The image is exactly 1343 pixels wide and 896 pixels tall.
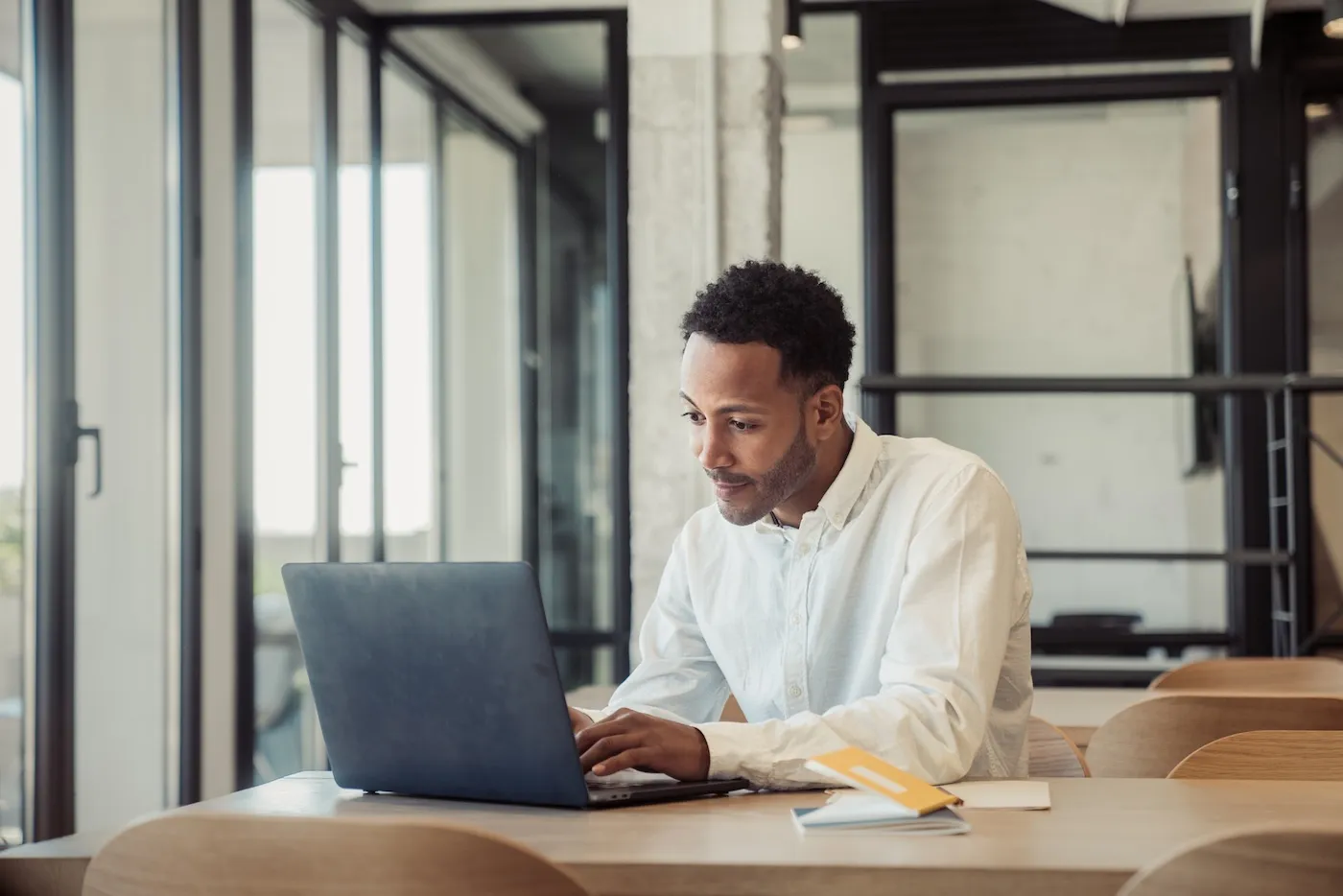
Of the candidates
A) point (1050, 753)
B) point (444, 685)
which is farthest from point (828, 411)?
point (444, 685)

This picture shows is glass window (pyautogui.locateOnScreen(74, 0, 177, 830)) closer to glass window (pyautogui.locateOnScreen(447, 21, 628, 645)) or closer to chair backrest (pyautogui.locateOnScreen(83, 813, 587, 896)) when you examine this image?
glass window (pyautogui.locateOnScreen(447, 21, 628, 645))

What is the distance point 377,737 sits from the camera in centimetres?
156

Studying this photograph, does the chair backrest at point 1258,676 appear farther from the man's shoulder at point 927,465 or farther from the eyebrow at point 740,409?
the eyebrow at point 740,409

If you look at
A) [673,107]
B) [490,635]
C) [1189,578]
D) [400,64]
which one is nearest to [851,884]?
[490,635]

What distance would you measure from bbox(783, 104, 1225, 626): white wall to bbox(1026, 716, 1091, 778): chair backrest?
347 centimetres

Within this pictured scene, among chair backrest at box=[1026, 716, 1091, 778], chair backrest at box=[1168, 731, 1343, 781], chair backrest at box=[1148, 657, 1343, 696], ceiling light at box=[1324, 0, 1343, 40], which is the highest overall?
ceiling light at box=[1324, 0, 1343, 40]

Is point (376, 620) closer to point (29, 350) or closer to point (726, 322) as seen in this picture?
point (726, 322)

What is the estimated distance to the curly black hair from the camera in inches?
78.2

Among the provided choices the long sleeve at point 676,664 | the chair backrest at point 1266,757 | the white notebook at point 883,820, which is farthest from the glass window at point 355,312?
the white notebook at point 883,820

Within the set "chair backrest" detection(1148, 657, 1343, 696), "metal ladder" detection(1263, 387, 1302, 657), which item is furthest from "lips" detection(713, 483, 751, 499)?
"metal ladder" detection(1263, 387, 1302, 657)

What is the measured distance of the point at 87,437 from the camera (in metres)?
3.48

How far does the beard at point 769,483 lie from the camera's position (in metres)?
1.95

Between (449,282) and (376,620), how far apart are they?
4.50 metres

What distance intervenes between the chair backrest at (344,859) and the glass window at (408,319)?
453 centimetres
